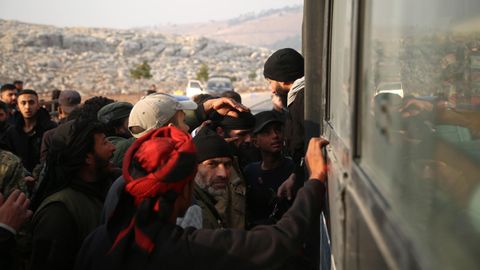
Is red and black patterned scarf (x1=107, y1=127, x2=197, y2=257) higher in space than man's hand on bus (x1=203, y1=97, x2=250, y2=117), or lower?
higher

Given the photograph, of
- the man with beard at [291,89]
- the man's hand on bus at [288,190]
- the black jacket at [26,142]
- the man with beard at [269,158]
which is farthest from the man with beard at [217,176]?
the black jacket at [26,142]

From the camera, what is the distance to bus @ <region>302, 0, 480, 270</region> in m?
1.04

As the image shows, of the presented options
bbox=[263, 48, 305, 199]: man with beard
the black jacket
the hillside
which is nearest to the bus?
bbox=[263, 48, 305, 199]: man with beard

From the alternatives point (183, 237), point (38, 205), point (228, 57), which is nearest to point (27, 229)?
point (38, 205)

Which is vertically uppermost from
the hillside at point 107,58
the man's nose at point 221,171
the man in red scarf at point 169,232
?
the man in red scarf at point 169,232

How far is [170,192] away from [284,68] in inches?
95.7

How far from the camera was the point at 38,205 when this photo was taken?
10.1 ft

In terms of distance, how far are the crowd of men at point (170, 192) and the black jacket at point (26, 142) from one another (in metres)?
2.00

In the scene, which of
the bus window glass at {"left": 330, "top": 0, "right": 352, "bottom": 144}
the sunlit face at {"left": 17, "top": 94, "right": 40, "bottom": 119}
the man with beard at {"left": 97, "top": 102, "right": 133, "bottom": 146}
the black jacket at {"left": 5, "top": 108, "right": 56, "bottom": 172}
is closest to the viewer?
the bus window glass at {"left": 330, "top": 0, "right": 352, "bottom": 144}

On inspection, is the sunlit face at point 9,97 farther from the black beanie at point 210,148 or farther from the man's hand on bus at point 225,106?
the black beanie at point 210,148

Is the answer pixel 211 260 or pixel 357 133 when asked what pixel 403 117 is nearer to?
pixel 357 133

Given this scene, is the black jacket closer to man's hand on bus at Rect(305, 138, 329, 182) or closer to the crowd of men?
the crowd of men

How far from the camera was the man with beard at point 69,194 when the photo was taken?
2682 millimetres

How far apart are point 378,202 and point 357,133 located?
415 mm
